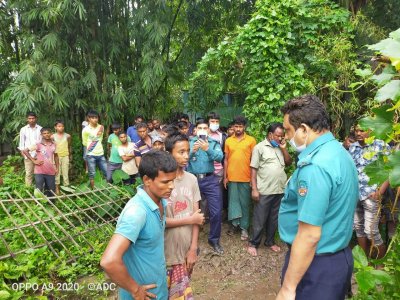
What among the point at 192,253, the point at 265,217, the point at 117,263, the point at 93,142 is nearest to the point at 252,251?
the point at 265,217

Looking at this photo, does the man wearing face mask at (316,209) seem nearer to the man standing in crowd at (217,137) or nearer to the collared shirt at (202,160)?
the collared shirt at (202,160)

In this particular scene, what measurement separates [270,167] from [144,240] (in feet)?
8.49

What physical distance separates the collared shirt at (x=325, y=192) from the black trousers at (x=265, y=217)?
2.37m

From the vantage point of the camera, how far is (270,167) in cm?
394

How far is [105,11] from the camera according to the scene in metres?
6.85

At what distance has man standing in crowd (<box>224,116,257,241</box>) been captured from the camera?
4.23 meters

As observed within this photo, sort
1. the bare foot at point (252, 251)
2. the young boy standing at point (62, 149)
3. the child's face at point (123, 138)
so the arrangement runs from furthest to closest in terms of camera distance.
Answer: the young boy standing at point (62, 149), the child's face at point (123, 138), the bare foot at point (252, 251)

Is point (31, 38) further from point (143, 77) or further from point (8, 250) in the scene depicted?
point (8, 250)

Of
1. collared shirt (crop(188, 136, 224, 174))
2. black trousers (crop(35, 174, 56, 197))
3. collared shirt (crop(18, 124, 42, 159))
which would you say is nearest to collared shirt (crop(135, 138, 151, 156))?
collared shirt (crop(188, 136, 224, 174))

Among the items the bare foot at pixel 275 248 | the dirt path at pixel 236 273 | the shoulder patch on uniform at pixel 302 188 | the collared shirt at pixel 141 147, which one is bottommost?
the dirt path at pixel 236 273

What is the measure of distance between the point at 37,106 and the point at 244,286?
199 inches

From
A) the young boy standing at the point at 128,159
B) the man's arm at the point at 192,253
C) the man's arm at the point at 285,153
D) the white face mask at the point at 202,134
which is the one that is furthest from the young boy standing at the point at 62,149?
the man's arm at the point at 192,253

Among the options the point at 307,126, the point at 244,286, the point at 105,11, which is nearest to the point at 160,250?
the point at 307,126

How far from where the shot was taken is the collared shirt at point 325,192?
148 cm
